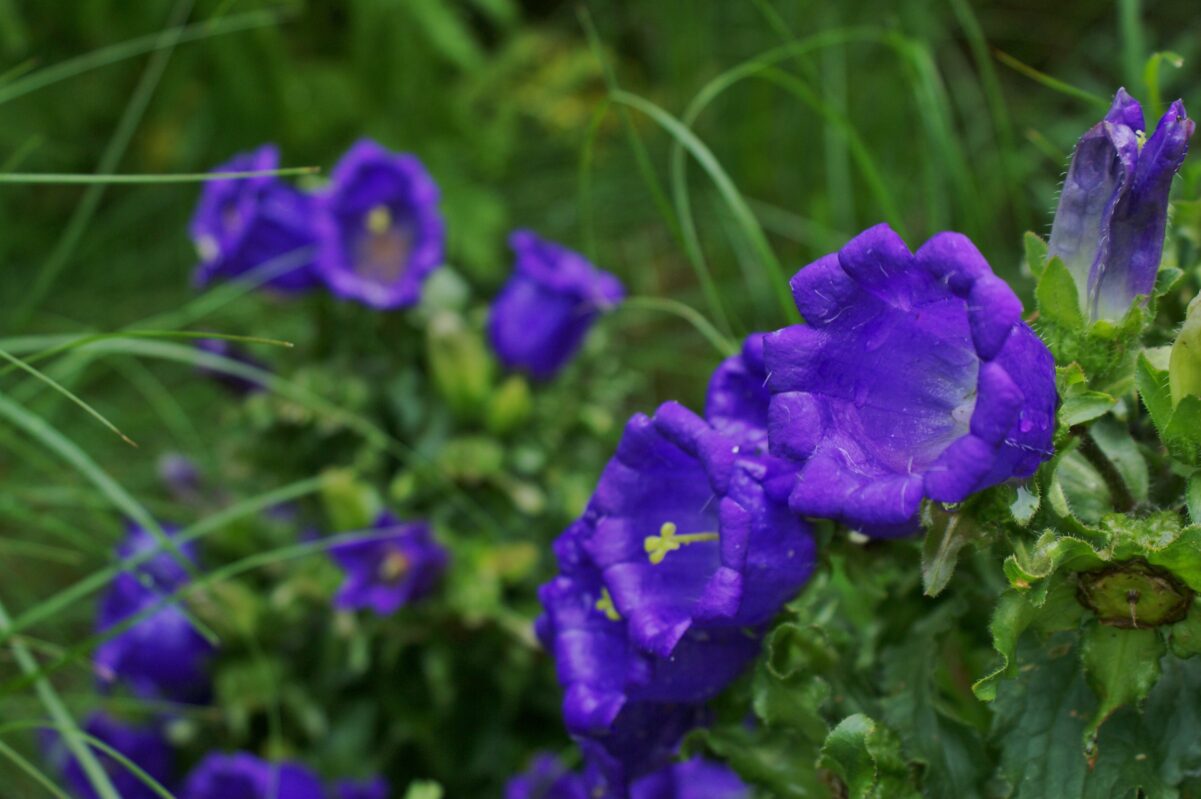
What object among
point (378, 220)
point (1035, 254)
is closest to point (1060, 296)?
point (1035, 254)

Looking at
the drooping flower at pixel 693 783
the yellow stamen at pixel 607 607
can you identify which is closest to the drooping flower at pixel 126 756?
the drooping flower at pixel 693 783

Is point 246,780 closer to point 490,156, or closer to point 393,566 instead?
point 393,566

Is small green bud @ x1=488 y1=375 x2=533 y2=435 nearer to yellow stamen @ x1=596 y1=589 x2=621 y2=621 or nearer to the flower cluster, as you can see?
the flower cluster

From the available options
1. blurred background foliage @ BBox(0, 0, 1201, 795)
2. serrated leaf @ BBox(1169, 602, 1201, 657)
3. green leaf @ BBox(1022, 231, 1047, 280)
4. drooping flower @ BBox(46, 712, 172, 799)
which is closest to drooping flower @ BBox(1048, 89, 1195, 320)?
green leaf @ BBox(1022, 231, 1047, 280)

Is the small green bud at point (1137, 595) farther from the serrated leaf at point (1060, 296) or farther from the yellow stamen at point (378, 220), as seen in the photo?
the yellow stamen at point (378, 220)

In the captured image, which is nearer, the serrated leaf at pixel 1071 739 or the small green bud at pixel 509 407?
the serrated leaf at pixel 1071 739

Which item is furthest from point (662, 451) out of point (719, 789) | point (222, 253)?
point (222, 253)
